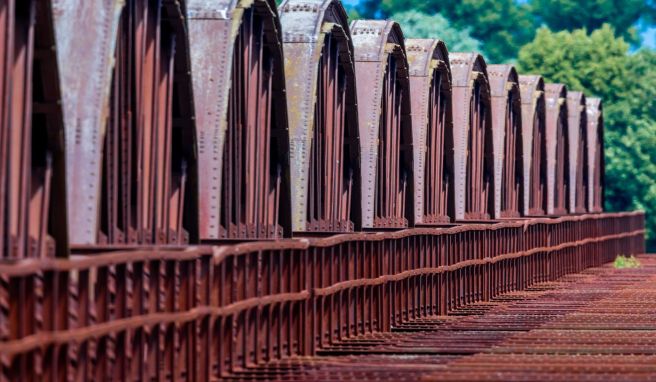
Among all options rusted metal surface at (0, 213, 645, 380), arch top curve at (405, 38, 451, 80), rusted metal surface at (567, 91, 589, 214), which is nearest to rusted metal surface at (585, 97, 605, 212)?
rusted metal surface at (567, 91, 589, 214)

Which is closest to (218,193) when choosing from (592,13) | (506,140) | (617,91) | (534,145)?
(506,140)

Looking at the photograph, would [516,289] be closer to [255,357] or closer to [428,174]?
[428,174]

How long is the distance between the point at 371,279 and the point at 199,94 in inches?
127

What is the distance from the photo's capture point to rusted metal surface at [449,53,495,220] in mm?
49156

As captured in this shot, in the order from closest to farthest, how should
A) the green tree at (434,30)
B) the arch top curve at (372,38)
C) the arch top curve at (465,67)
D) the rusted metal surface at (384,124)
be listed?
the rusted metal surface at (384,124), the arch top curve at (372,38), the arch top curve at (465,67), the green tree at (434,30)

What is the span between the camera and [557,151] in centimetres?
6762

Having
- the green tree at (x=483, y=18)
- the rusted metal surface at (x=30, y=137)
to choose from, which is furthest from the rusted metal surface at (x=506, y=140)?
the green tree at (x=483, y=18)

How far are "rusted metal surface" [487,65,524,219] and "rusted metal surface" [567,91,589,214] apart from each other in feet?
33.0

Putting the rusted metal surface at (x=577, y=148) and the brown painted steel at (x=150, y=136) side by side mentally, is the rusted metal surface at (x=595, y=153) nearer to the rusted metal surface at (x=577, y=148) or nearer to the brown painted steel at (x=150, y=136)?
the rusted metal surface at (x=577, y=148)

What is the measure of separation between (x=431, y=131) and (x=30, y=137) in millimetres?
28664

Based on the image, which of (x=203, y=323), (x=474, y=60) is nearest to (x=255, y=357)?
(x=203, y=323)

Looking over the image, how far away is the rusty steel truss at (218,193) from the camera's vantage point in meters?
16.8

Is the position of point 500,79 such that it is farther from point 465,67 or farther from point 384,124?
point 384,124

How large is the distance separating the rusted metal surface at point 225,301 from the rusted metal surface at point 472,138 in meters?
11.2
